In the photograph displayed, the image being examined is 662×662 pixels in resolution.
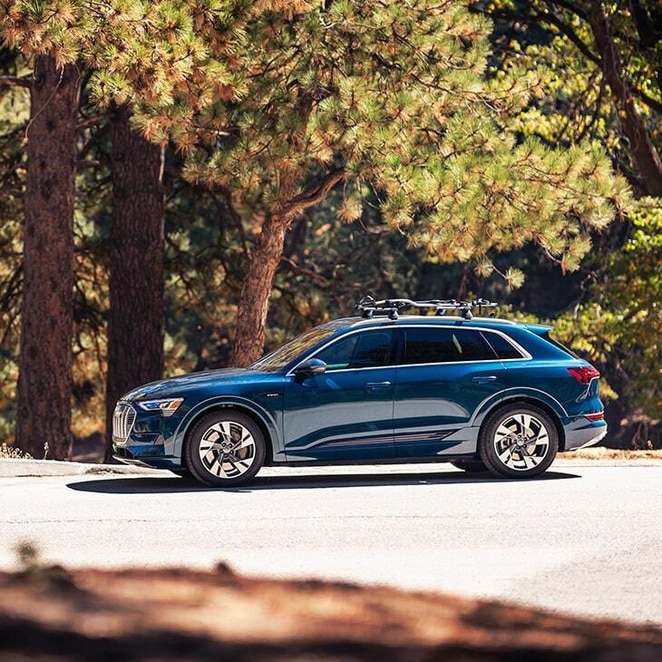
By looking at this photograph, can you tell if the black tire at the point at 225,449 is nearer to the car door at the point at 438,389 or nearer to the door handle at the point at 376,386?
the door handle at the point at 376,386

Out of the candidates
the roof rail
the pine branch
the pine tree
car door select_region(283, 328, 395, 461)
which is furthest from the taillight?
the pine branch

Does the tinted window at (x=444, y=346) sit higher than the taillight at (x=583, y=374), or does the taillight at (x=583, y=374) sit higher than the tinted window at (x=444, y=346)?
the tinted window at (x=444, y=346)

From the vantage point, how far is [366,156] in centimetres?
1736

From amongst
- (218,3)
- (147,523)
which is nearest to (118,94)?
(218,3)

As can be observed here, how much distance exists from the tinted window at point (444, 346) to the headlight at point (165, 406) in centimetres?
227

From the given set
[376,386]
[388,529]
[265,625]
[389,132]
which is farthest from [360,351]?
[265,625]

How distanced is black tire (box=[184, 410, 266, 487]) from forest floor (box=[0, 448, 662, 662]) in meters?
9.42

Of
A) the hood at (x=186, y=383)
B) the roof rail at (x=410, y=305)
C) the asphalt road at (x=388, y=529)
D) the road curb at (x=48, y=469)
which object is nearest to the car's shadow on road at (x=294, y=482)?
the asphalt road at (x=388, y=529)

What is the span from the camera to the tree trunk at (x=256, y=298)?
63.3 feet

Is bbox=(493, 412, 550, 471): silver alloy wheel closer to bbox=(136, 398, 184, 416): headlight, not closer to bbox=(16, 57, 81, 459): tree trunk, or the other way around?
bbox=(136, 398, 184, 416): headlight

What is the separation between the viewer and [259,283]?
19.4 meters

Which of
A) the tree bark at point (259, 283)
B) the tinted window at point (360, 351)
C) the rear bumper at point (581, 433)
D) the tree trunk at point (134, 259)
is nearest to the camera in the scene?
the tinted window at point (360, 351)

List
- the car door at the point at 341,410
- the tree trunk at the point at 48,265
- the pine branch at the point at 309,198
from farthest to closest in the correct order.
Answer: the tree trunk at the point at 48,265
the pine branch at the point at 309,198
the car door at the point at 341,410

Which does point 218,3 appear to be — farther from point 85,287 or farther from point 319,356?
point 85,287
